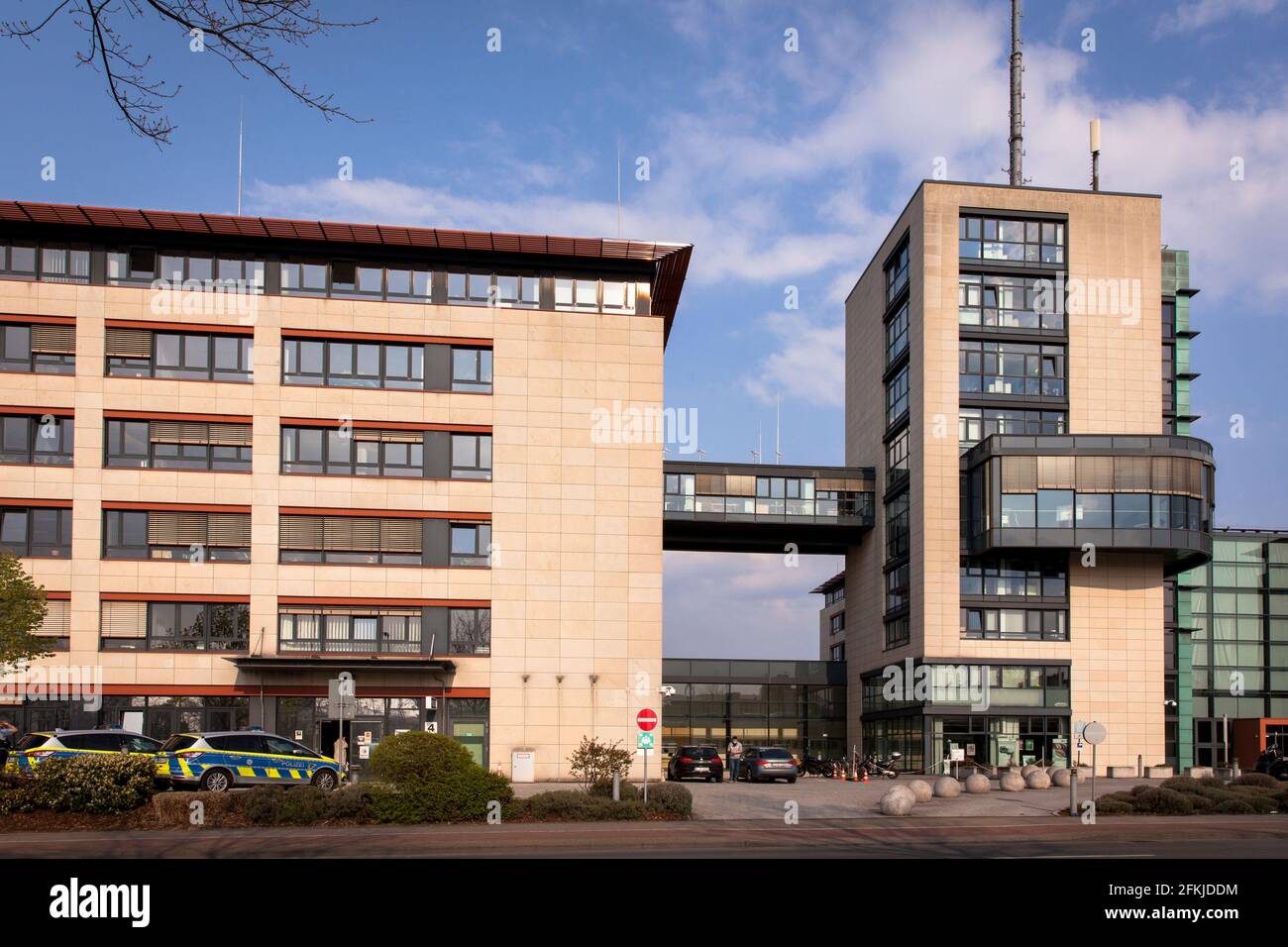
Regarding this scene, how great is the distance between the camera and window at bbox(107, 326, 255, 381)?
4516cm

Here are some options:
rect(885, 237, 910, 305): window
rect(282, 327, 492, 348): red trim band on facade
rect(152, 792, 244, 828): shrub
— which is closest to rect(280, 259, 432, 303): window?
rect(282, 327, 492, 348): red trim band on facade

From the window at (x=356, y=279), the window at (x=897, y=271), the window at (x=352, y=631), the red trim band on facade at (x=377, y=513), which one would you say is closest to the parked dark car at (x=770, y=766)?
the window at (x=352, y=631)

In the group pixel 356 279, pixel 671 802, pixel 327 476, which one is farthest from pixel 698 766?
pixel 356 279

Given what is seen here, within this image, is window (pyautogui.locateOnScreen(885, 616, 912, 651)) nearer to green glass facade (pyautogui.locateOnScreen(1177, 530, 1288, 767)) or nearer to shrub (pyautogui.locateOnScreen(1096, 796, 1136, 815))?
green glass facade (pyautogui.locateOnScreen(1177, 530, 1288, 767))

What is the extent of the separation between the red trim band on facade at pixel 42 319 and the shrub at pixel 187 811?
25216mm

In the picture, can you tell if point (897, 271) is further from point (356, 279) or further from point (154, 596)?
point (154, 596)

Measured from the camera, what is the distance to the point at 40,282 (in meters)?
44.8

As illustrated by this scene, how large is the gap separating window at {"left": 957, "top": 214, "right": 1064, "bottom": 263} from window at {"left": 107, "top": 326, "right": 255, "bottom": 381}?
36.1m

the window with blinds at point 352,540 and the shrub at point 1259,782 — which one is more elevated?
the window with blinds at point 352,540

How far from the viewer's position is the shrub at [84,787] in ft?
84.6

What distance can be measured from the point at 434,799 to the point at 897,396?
4608 cm

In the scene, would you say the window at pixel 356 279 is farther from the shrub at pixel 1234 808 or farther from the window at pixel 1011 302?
the shrub at pixel 1234 808

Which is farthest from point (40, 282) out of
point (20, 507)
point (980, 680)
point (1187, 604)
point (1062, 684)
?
point (1187, 604)
